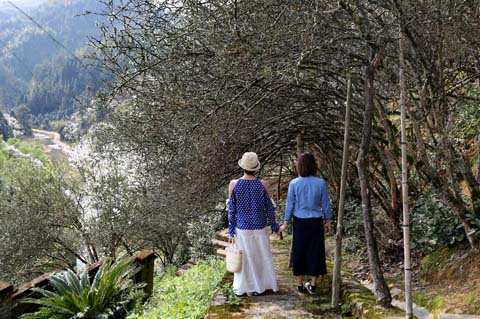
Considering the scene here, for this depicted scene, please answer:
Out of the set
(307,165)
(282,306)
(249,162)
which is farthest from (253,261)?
(307,165)

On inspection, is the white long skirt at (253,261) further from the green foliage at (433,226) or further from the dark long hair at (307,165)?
the green foliage at (433,226)

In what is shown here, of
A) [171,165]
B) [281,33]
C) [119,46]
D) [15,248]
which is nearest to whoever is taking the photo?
[281,33]

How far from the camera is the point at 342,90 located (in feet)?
19.4

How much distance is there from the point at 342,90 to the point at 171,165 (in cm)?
276

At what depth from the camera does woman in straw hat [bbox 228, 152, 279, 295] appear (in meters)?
4.73

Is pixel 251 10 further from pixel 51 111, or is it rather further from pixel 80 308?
pixel 51 111

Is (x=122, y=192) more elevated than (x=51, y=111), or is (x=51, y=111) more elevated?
(x=51, y=111)

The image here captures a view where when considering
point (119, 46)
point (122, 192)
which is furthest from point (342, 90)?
point (122, 192)

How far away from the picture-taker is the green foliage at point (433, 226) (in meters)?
5.71

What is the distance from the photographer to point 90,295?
613cm

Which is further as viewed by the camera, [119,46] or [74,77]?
[74,77]

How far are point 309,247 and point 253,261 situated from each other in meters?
0.62

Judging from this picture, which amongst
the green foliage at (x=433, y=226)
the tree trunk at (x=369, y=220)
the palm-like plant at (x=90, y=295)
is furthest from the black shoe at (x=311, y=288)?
the palm-like plant at (x=90, y=295)

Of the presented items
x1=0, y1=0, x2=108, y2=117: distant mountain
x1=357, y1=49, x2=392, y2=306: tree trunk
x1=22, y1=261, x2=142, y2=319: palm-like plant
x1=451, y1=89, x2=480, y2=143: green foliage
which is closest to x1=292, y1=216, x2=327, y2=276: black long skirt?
x1=357, y1=49, x2=392, y2=306: tree trunk
